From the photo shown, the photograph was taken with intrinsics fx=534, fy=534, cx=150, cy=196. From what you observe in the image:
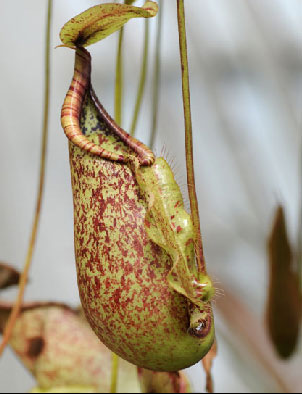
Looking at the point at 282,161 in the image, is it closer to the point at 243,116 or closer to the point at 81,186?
the point at 243,116

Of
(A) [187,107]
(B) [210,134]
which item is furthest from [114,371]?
(B) [210,134]

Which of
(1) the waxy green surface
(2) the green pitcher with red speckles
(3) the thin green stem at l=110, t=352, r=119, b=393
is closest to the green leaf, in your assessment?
(2) the green pitcher with red speckles

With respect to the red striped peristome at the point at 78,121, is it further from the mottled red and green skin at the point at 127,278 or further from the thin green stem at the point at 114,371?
the thin green stem at the point at 114,371

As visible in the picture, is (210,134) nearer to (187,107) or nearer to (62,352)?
(62,352)

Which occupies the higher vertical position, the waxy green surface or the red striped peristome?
the red striped peristome

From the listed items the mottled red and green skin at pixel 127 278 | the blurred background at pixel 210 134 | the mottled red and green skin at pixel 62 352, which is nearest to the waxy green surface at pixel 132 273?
the mottled red and green skin at pixel 127 278

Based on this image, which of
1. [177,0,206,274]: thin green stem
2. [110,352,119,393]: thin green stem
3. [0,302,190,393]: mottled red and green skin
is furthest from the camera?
[0,302,190,393]: mottled red and green skin

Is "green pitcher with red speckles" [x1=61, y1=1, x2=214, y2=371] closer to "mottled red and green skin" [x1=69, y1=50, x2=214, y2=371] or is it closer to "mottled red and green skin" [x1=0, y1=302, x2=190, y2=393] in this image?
"mottled red and green skin" [x1=69, y1=50, x2=214, y2=371]
